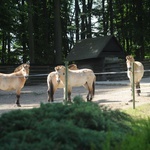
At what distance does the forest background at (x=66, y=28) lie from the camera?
112 feet

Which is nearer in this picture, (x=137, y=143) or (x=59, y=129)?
(x=137, y=143)

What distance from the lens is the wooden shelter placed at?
1197 inches

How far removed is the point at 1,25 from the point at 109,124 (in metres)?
21.8

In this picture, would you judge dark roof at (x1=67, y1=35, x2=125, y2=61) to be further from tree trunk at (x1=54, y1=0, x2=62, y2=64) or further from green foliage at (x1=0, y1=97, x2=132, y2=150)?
green foliage at (x1=0, y1=97, x2=132, y2=150)

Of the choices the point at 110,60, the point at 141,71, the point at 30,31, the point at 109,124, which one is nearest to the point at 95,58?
the point at 110,60

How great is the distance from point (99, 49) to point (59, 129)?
1022 inches

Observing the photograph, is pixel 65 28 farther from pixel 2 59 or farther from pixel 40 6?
pixel 2 59

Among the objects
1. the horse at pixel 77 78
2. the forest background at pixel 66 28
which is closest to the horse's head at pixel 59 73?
the horse at pixel 77 78

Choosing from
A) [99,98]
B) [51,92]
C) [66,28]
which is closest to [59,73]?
[51,92]

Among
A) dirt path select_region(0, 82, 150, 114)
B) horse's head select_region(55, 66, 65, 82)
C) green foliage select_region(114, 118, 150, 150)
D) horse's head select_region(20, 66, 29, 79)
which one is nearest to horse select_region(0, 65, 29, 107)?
horse's head select_region(20, 66, 29, 79)

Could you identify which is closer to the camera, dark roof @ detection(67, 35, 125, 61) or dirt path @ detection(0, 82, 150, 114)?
dirt path @ detection(0, 82, 150, 114)

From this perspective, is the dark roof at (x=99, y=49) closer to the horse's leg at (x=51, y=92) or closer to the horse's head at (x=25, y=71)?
the horse's head at (x=25, y=71)

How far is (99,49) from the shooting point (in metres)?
30.2

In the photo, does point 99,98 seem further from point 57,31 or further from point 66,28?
point 66,28
